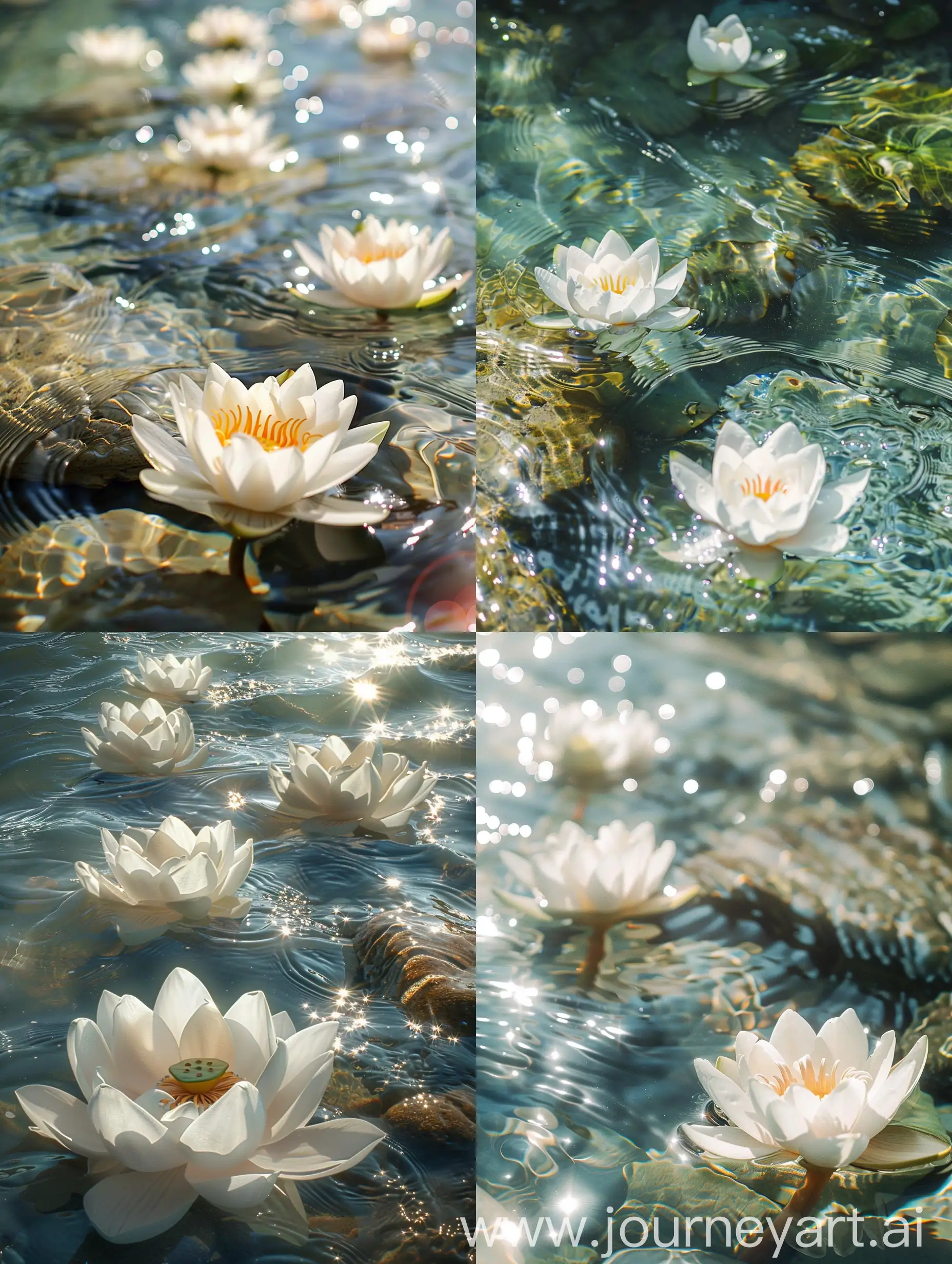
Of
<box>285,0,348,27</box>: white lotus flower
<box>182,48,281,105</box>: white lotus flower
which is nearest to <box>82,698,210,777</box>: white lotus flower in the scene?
<box>182,48,281,105</box>: white lotus flower

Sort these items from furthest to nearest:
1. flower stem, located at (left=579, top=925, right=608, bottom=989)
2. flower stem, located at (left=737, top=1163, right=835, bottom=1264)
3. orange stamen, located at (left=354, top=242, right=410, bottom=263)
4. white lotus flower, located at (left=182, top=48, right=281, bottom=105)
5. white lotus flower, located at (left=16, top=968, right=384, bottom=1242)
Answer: white lotus flower, located at (left=182, top=48, right=281, bottom=105), orange stamen, located at (left=354, top=242, right=410, bottom=263), flower stem, located at (left=579, top=925, right=608, bottom=989), flower stem, located at (left=737, top=1163, right=835, bottom=1264), white lotus flower, located at (left=16, top=968, right=384, bottom=1242)

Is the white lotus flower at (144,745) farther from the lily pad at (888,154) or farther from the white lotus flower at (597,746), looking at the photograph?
the lily pad at (888,154)

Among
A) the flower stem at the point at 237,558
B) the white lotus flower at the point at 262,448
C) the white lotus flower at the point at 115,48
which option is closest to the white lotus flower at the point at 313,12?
the white lotus flower at the point at 115,48

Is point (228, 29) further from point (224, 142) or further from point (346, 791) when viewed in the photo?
point (346, 791)

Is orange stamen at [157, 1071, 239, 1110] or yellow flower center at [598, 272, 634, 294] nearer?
orange stamen at [157, 1071, 239, 1110]

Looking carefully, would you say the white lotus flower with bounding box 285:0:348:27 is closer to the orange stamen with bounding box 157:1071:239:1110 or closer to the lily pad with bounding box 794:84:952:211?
the lily pad with bounding box 794:84:952:211

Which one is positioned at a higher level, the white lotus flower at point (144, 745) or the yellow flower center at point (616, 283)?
the yellow flower center at point (616, 283)
